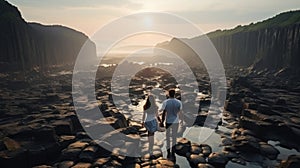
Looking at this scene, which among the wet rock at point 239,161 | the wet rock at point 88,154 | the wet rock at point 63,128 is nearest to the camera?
the wet rock at point 88,154

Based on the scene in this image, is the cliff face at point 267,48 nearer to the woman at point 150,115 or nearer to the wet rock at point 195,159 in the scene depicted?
the wet rock at point 195,159

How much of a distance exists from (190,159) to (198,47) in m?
138

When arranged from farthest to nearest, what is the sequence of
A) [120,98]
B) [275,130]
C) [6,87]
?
[6,87], [120,98], [275,130]

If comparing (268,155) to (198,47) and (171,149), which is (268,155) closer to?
(171,149)

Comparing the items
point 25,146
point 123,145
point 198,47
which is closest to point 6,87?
point 25,146

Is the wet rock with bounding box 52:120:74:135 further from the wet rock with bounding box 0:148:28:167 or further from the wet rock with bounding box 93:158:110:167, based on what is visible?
the wet rock with bounding box 93:158:110:167

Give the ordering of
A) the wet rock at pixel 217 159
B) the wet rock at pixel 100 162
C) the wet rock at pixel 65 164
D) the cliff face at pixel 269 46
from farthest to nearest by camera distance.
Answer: the cliff face at pixel 269 46
the wet rock at pixel 217 159
the wet rock at pixel 100 162
the wet rock at pixel 65 164

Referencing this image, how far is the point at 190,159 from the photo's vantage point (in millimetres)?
8906

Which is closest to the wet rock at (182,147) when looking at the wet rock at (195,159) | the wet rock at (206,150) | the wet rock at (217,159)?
the wet rock at (195,159)

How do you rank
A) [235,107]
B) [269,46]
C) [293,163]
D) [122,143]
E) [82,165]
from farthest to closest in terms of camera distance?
[269,46] → [235,107] → [122,143] → [82,165] → [293,163]

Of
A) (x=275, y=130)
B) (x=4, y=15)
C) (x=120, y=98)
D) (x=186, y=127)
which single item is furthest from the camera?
(x=4, y=15)

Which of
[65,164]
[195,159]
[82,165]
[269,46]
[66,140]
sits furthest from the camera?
[269,46]

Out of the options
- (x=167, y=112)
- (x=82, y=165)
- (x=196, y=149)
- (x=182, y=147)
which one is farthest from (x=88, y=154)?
(x=196, y=149)

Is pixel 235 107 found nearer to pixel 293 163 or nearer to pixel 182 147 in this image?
pixel 182 147
